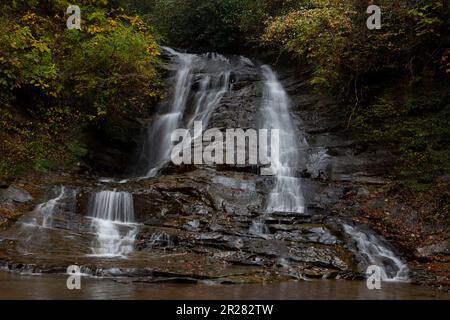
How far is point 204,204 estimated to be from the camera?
410 inches

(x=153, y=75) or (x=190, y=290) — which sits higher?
(x=153, y=75)

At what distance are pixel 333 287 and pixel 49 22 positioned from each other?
10.8 metres

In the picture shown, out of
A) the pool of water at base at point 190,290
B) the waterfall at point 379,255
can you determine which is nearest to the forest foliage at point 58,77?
the pool of water at base at point 190,290

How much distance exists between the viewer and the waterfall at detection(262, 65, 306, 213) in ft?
35.9

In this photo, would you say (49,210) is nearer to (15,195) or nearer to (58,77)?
(15,195)

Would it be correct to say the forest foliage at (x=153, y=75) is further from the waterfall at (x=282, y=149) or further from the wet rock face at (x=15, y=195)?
the waterfall at (x=282, y=149)

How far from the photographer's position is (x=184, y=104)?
52.4 ft

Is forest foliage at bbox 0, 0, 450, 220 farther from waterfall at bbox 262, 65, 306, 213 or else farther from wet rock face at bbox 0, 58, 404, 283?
waterfall at bbox 262, 65, 306, 213

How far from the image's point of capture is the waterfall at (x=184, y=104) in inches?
569

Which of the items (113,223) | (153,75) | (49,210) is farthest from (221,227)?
(153,75)

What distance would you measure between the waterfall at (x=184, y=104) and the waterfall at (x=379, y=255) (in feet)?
19.2

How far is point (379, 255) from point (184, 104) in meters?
9.16

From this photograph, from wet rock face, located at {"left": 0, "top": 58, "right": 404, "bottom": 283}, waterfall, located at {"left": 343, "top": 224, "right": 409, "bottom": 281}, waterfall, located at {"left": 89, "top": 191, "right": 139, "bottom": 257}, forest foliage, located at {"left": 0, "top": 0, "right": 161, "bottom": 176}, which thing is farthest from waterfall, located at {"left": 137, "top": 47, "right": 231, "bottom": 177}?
waterfall, located at {"left": 343, "top": 224, "right": 409, "bottom": 281}
